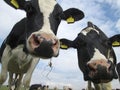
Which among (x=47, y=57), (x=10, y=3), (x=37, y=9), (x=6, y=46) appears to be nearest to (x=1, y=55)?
(x=6, y=46)

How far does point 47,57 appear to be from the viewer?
9875mm

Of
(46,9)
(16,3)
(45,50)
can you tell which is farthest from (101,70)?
(16,3)

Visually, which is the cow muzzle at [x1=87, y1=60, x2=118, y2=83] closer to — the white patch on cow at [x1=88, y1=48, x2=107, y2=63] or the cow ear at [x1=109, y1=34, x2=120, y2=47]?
the white patch on cow at [x1=88, y1=48, x2=107, y2=63]

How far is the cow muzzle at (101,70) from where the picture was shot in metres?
10.7

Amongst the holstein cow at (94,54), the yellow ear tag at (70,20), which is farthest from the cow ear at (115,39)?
the yellow ear tag at (70,20)

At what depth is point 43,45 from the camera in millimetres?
9562

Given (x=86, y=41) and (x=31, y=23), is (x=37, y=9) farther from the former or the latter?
(x=86, y=41)

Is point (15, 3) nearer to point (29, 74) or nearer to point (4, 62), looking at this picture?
point (4, 62)

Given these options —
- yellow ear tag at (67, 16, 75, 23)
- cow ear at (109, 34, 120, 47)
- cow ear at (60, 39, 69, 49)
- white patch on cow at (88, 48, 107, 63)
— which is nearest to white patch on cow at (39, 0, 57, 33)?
yellow ear tag at (67, 16, 75, 23)

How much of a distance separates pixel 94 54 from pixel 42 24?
219 cm

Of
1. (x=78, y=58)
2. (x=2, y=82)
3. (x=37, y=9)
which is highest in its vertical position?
(x=37, y=9)

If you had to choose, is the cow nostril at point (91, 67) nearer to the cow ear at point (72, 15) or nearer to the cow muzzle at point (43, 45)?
the cow muzzle at point (43, 45)

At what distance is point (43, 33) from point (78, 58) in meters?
4.62

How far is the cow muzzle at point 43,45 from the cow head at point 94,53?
1691 mm
